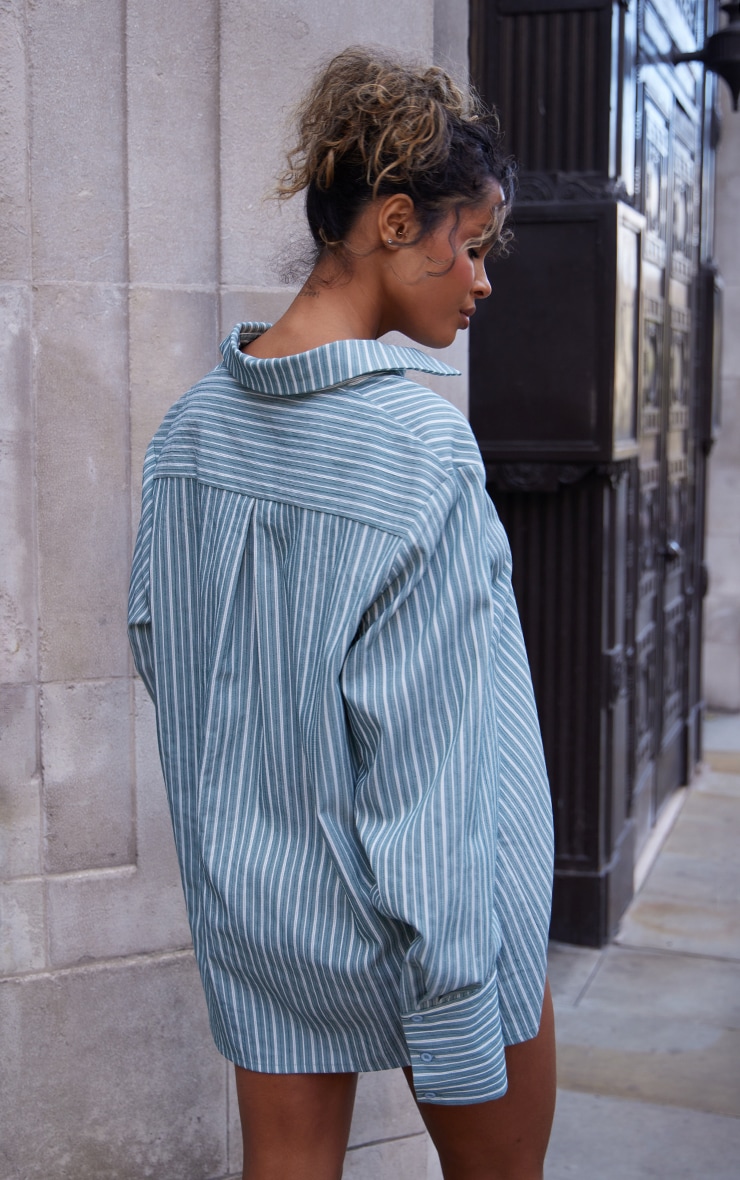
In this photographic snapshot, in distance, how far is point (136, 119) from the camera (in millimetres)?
2361

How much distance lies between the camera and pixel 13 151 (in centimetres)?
228

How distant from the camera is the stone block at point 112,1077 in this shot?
Result: 2424mm

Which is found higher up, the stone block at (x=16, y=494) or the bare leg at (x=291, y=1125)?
the stone block at (x=16, y=494)

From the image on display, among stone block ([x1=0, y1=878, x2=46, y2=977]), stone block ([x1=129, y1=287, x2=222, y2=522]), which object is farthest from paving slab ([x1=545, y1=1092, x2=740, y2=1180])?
stone block ([x1=129, y1=287, x2=222, y2=522])

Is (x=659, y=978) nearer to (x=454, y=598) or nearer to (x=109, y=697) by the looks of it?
(x=109, y=697)

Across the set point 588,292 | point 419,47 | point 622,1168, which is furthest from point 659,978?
point 419,47

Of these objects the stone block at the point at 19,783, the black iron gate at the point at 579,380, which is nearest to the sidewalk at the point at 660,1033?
the black iron gate at the point at 579,380

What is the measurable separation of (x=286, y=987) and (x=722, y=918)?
11.9ft

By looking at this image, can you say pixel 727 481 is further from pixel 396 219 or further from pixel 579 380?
pixel 396 219

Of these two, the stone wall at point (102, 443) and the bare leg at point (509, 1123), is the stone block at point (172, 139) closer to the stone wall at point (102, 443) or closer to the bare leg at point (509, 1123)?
the stone wall at point (102, 443)

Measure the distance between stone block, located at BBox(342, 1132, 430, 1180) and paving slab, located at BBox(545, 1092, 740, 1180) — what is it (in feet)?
1.76

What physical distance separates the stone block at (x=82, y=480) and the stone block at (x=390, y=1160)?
3.60 feet

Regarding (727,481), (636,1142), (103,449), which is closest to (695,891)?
(636,1142)

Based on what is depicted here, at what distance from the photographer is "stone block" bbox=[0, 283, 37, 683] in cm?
232
